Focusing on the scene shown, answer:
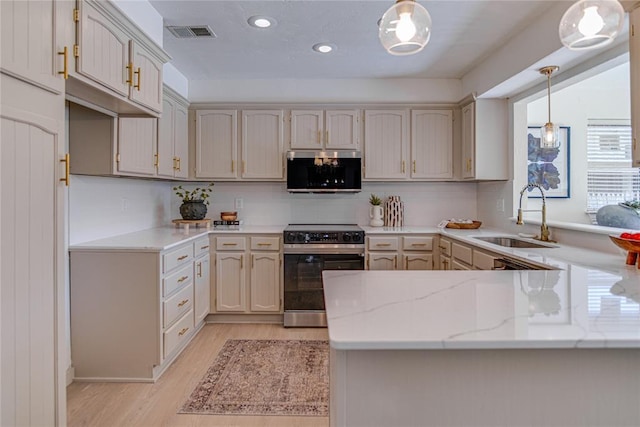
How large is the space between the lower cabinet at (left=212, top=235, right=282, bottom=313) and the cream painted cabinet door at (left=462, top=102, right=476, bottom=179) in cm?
200

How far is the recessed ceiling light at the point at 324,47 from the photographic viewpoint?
10.5ft

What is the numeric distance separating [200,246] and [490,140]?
2893 millimetres

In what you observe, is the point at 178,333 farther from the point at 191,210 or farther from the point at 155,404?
the point at 191,210

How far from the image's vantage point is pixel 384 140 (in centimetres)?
402

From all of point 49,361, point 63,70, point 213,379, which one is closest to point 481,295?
point 49,361

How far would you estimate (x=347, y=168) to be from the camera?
391 cm

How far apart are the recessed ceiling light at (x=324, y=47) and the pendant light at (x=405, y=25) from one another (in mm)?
1862

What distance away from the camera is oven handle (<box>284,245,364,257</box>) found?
3652 millimetres

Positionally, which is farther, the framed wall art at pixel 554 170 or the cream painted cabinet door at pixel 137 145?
the framed wall art at pixel 554 170

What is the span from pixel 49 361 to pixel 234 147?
2807mm

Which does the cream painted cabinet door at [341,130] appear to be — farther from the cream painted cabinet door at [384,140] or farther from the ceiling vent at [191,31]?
the ceiling vent at [191,31]

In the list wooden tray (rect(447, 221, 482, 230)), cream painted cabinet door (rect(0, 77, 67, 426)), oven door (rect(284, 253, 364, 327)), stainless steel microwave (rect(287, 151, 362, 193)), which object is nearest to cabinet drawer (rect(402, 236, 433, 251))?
wooden tray (rect(447, 221, 482, 230))

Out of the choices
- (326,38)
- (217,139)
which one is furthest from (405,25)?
(217,139)

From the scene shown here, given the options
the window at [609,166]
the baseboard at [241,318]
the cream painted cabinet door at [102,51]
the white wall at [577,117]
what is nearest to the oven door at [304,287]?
the baseboard at [241,318]
